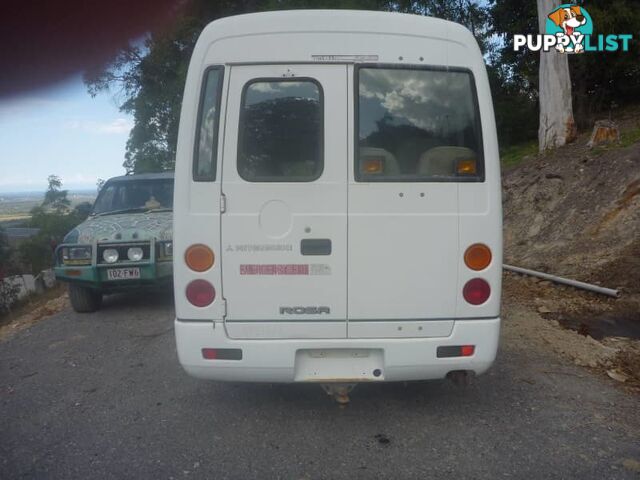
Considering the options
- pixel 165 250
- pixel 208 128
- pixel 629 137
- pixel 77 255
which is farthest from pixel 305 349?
pixel 629 137

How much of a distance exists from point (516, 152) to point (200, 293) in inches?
501

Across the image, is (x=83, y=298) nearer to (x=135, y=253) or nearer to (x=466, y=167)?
(x=135, y=253)

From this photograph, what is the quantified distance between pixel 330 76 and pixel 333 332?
5.11ft

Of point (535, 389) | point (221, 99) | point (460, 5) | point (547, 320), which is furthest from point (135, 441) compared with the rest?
point (460, 5)

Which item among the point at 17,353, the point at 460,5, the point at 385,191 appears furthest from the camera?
the point at 460,5

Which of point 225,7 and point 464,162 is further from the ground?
point 225,7

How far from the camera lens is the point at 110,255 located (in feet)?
20.9

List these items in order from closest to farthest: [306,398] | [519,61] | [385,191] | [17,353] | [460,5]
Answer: [385,191] < [306,398] < [17,353] < [519,61] < [460,5]

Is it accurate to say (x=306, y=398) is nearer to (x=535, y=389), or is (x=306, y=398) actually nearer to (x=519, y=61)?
(x=535, y=389)

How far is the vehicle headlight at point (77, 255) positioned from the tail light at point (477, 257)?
488 centimetres

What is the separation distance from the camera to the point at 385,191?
3168 mm

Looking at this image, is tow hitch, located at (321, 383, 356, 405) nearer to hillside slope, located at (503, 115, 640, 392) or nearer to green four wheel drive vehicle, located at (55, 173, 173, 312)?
hillside slope, located at (503, 115, 640, 392)

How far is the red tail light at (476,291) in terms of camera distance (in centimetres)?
323

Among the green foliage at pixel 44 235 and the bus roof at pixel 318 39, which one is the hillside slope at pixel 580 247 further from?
the green foliage at pixel 44 235
